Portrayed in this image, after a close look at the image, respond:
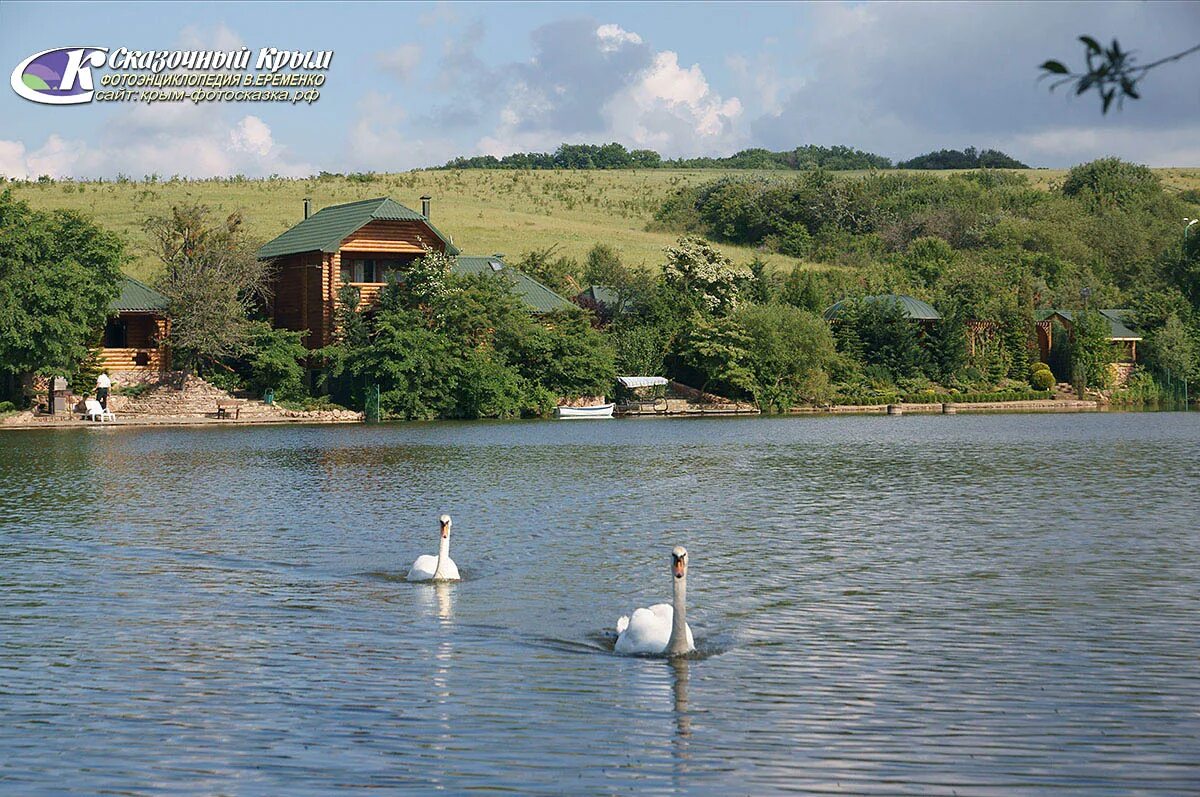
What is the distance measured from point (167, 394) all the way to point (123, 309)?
367 cm

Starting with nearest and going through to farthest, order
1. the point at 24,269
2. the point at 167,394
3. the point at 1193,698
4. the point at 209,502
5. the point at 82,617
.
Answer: the point at 1193,698 < the point at 82,617 < the point at 209,502 < the point at 24,269 < the point at 167,394

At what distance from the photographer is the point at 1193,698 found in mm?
9953

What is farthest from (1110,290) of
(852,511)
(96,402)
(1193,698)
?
(1193,698)

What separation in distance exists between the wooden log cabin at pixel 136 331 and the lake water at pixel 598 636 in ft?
85.4

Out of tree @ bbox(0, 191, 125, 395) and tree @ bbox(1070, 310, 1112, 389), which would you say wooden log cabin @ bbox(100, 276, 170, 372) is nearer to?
tree @ bbox(0, 191, 125, 395)

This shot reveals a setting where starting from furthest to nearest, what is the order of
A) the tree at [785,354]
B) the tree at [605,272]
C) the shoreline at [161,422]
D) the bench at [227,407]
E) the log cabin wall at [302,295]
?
the tree at [605,272] → the tree at [785,354] → the log cabin wall at [302,295] → the bench at [227,407] → the shoreline at [161,422]

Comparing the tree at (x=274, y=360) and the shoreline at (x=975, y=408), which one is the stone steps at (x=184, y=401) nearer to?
the tree at (x=274, y=360)

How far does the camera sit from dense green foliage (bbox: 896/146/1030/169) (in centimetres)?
14938

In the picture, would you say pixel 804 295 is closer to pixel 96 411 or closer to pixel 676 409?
pixel 676 409

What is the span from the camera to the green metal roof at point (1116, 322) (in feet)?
229

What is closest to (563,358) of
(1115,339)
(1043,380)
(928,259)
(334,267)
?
(334,267)

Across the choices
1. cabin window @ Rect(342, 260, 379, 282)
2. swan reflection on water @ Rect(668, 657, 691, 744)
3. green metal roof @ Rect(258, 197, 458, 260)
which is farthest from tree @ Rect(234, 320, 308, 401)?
swan reflection on water @ Rect(668, 657, 691, 744)

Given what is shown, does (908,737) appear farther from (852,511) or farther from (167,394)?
(167,394)

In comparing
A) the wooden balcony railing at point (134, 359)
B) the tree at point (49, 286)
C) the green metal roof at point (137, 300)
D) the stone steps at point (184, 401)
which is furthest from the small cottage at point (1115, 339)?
the tree at point (49, 286)
